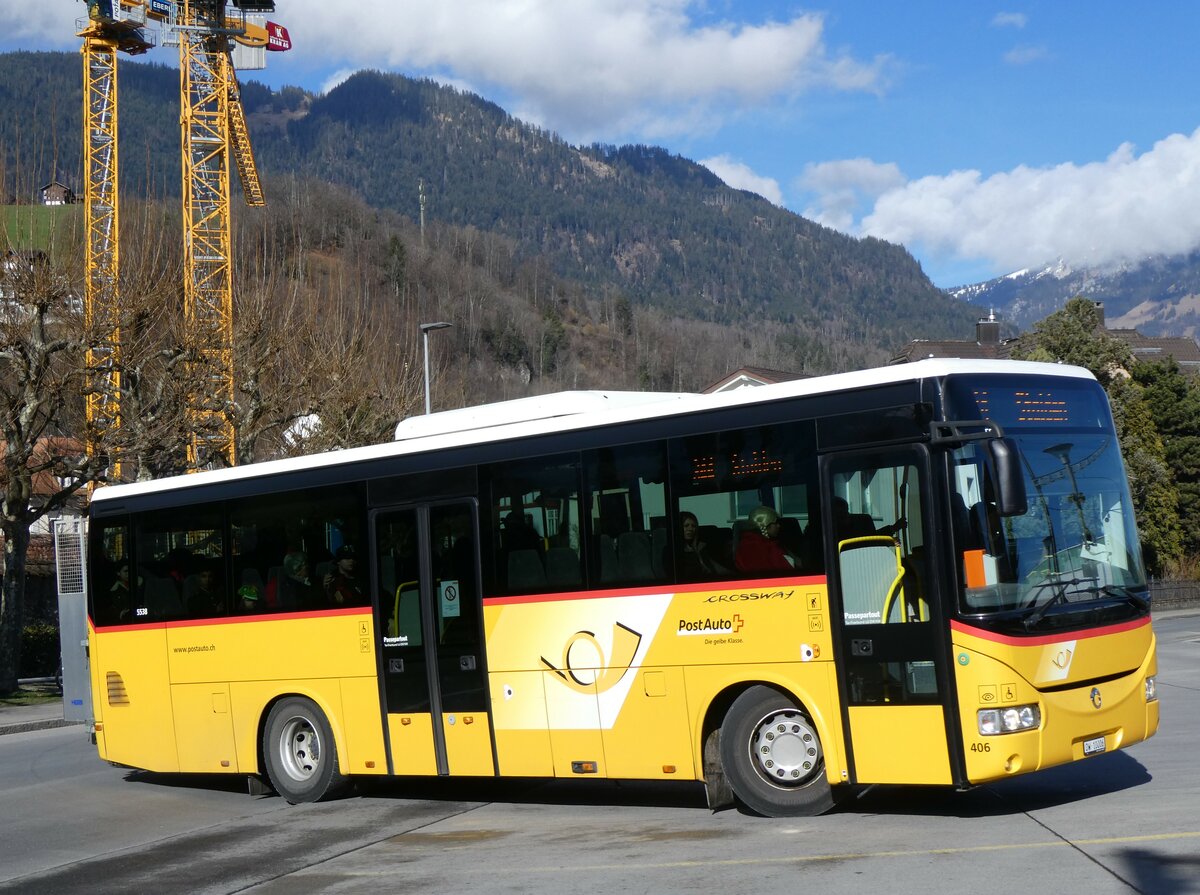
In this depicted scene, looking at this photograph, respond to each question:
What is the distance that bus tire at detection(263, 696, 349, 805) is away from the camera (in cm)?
1351

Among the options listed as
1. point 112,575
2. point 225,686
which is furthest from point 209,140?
point 225,686

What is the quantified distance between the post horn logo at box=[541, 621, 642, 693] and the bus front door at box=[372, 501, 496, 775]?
3.05ft

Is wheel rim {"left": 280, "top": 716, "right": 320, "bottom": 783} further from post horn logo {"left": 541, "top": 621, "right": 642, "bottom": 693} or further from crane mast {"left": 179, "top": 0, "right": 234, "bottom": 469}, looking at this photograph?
crane mast {"left": 179, "top": 0, "right": 234, "bottom": 469}

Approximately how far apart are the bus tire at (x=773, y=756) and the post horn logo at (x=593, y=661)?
1012 mm

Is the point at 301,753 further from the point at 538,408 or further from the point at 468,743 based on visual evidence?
the point at 538,408

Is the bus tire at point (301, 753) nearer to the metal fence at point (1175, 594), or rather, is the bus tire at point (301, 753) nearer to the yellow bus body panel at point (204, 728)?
the yellow bus body panel at point (204, 728)

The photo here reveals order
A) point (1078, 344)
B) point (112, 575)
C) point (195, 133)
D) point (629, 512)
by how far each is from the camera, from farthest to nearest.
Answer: point (195, 133)
point (1078, 344)
point (112, 575)
point (629, 512)

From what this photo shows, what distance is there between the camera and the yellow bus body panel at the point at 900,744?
9.57 meters

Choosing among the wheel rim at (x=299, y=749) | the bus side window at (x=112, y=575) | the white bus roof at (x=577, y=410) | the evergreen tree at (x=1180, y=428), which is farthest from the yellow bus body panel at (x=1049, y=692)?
the evergreen tree at (x=1180, y=428)

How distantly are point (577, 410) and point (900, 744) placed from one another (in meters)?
3.98

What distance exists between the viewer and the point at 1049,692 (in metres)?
9.64

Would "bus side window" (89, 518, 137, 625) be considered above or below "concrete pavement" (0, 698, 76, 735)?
above

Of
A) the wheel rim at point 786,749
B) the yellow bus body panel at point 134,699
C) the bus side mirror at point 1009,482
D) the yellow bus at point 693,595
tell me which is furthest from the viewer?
the yellow bus body panel at point 134,699

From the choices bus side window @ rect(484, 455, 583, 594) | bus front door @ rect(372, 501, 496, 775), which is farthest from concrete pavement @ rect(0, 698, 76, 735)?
bus side window @ rect(484, 455, 583, 594)
